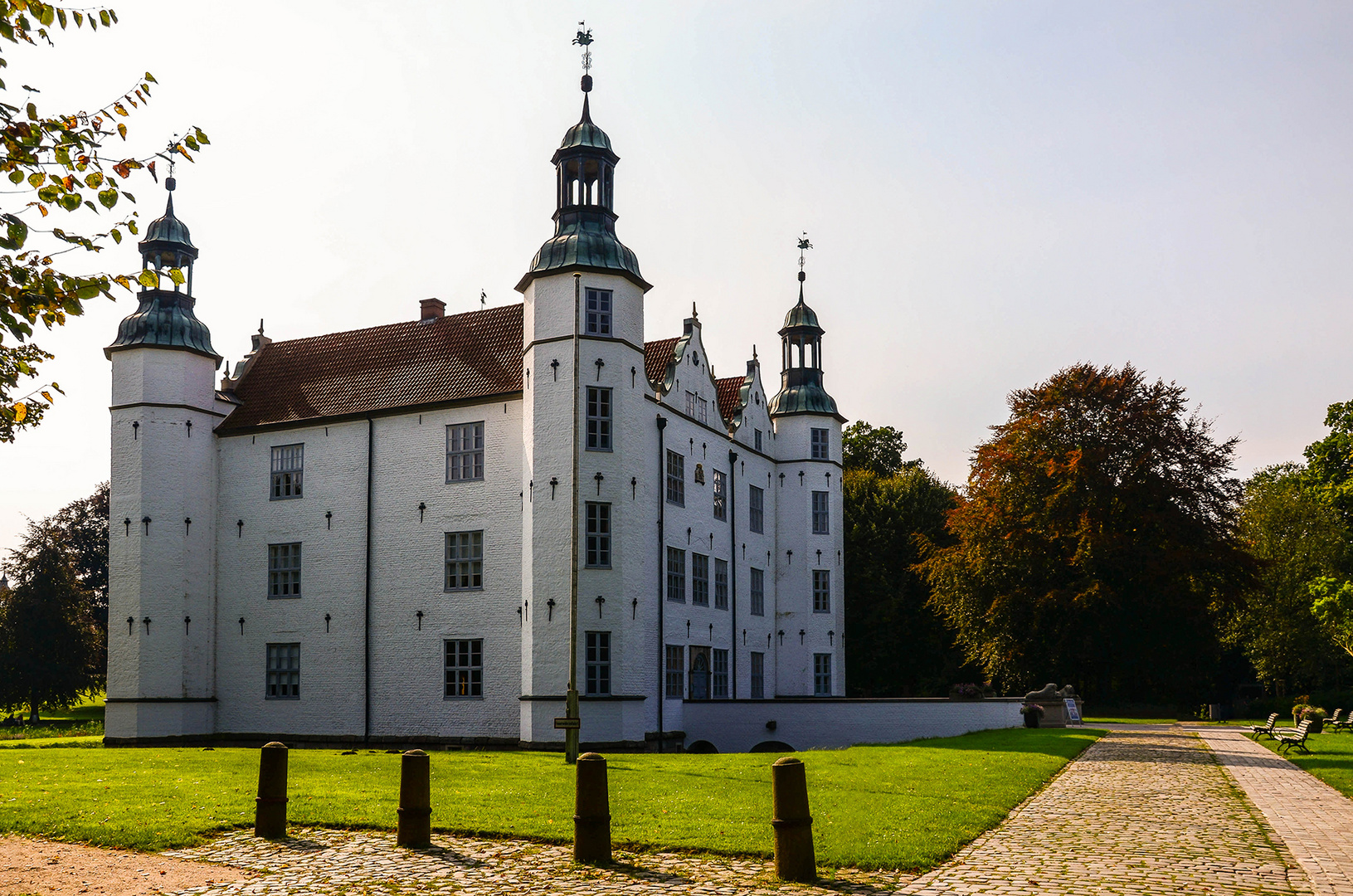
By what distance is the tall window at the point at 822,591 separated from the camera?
4284 cm

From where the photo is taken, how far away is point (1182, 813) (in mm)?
14031

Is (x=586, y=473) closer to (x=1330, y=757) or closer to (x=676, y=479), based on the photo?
(x=676, y=479)

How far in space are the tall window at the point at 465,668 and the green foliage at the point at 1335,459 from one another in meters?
36.9

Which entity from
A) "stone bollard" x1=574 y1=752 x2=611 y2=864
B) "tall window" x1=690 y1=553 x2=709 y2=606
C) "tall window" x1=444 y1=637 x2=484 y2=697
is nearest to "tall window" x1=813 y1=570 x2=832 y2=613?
"tall window" x1=690 y1=553 x2=709 y2=606

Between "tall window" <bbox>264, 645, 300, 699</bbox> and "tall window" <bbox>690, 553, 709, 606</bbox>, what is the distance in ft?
38.9

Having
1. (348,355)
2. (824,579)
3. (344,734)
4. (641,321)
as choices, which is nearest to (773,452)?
(824,579)

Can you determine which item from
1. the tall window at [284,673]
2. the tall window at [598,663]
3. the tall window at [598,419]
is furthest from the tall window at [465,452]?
the tall window at [284,673]

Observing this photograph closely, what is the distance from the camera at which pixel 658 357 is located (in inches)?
A: 1485

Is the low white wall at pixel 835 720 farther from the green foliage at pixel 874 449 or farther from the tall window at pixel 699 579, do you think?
the green foliage at pixel 874 449

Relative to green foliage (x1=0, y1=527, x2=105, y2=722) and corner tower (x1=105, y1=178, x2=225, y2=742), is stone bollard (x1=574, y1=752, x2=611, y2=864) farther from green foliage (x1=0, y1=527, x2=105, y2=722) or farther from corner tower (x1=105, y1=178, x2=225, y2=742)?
green foliage (x1=0, y1=527, x2=105, y2=722)

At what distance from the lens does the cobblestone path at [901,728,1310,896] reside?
9.37 metres

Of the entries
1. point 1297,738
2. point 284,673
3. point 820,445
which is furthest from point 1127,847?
point 820,445

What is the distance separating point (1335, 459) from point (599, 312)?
36.6 m

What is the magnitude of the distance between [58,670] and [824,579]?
104 ft
